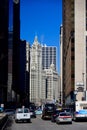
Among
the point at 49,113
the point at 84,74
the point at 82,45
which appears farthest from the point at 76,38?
the point at 49,113

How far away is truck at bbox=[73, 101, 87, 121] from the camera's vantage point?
1985 inches

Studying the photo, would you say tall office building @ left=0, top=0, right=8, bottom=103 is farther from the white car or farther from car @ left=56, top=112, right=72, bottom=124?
car @ left=56, top=112, right=72, bottom=124

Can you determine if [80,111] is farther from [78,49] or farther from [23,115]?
[78,49]

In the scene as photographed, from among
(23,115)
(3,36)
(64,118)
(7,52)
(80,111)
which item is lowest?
(23,115)

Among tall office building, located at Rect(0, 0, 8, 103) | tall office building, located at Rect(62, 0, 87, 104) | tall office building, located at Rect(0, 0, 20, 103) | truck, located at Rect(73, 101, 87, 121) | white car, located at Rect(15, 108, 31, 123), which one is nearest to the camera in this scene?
white car, located at Rect(15, 108, 31, 123)

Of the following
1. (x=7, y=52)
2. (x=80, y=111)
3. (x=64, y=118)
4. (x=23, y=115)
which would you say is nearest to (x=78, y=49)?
(x=7, y=52)

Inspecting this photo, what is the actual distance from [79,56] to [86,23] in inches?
489

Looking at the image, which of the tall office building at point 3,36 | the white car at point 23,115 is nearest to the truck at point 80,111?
the white car at point 23,115

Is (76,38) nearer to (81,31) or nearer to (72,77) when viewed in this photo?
(81,31)

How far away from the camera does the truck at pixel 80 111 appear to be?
50422mm

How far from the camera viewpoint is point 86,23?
Answer: 14175 cm

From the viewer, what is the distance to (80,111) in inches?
2007

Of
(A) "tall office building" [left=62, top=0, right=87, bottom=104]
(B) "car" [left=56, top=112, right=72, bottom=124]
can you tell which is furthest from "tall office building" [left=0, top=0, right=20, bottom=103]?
(B) "car" [left=56, top=112, right=72, bottom=124]

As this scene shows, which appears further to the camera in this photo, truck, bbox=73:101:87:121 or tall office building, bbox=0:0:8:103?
tall office building, bbox=0:0:8:103
